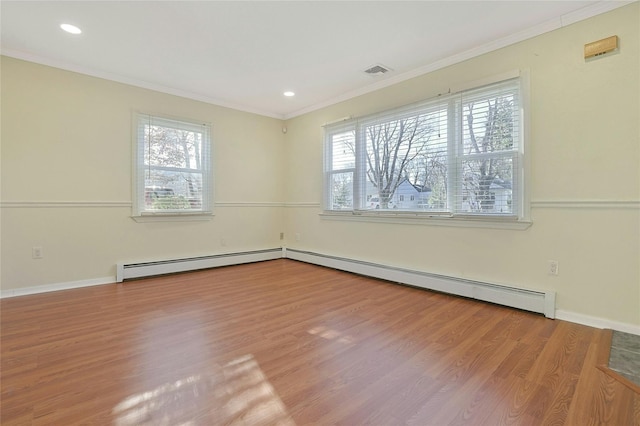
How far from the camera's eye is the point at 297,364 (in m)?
1.86

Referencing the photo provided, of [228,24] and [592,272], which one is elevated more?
[228,24]

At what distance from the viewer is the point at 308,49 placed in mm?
3129

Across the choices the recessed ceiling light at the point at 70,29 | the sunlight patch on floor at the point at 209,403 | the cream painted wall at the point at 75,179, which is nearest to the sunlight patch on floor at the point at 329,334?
the sunlight patch on floor at the point at 209,403

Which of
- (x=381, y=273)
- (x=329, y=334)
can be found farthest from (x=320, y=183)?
(x=329, y=334)

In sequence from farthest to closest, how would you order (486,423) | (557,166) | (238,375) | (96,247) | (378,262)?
(378,262)
(96,247)
(557,166)
(238,375)
(486,423)

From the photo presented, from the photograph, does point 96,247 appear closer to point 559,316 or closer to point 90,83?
point 90,83

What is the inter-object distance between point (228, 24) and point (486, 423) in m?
3.26

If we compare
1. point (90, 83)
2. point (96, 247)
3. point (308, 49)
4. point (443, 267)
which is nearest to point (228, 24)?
point (308, 49)

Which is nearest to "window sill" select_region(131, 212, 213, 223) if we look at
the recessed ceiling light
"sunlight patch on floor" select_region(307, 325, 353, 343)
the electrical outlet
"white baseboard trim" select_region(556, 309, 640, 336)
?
the electrical outlet

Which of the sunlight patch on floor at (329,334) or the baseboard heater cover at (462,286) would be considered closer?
the sunlight patch on floor at (329,334)

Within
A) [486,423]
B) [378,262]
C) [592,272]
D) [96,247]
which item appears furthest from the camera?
[378,262]

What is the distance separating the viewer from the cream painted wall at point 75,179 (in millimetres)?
3250

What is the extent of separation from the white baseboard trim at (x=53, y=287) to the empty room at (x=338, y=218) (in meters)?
0.03

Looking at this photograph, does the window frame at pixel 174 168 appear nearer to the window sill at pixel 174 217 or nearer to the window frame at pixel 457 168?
the window sill at pixel 174 217
